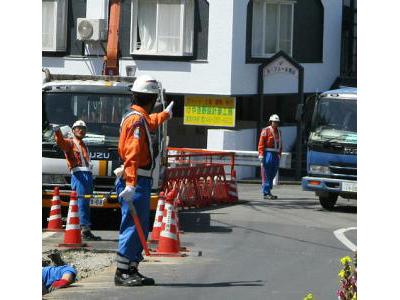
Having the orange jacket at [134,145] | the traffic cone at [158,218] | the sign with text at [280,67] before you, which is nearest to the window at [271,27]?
the sign with text at [280,67]

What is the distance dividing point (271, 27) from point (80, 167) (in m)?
20.6

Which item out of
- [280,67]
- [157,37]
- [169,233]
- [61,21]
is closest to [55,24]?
[61,21]

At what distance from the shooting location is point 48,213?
18500 mm

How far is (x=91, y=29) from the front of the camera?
110 ft

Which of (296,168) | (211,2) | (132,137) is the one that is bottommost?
(296,168)

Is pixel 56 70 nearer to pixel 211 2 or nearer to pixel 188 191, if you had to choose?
pixel 211 2

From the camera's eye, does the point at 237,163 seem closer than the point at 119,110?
No

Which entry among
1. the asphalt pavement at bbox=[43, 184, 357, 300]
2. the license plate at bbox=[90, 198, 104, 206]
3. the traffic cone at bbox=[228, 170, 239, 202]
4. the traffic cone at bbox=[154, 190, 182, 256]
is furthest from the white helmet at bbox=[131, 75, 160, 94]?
the traffic cone at bbox=[228, 170, 239, 202]

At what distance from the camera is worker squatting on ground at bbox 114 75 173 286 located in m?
10.6

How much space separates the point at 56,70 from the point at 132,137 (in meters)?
25.1

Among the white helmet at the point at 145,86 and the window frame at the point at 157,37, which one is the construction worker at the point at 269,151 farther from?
the white helmet at the point at 145,86

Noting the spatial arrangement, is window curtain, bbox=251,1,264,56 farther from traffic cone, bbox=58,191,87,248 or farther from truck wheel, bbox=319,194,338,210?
traffic cone, bbox=58,191,87,248

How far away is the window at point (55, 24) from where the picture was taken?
115ft
